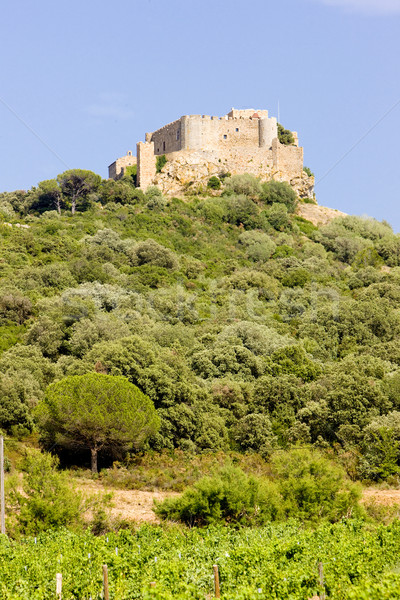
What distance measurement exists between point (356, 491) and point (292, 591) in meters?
9.55

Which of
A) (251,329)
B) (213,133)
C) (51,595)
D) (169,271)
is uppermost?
(213,133)

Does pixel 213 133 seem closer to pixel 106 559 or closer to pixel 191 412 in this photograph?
pixel 191 412

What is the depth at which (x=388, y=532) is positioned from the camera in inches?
693

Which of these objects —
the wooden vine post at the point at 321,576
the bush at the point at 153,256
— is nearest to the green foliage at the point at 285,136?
the bush at the point at 153,256

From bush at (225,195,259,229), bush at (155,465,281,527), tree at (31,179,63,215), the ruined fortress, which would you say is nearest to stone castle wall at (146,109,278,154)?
the ruined fortress

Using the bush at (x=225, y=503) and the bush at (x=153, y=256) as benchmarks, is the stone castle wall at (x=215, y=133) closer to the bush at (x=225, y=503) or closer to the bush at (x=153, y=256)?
the bush at (x=153, y=256)

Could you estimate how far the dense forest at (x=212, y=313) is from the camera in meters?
30.4

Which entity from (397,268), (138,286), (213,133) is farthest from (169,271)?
(213,133)

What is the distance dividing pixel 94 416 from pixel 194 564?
12.7 metres

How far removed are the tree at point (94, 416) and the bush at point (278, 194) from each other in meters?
37.7

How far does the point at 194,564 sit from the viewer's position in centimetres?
1397

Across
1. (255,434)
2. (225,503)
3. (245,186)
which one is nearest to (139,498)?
(225,503)

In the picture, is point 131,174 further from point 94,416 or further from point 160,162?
point 94,416

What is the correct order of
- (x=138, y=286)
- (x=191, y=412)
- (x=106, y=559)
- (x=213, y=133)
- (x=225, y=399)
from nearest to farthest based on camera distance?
(x=106, y=559), (x=191, y=412), (x=225, y=399), (x=138, y=286), (x=213, y=133)
